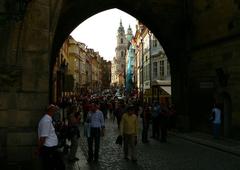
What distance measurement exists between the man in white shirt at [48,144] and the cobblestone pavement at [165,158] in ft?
10.7

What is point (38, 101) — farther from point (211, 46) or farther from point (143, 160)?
point (211, 46)

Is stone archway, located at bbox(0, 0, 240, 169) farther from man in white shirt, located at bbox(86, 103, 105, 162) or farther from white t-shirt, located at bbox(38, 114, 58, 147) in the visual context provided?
man in white shirt, located at bbox(86, 103, 105, 162)

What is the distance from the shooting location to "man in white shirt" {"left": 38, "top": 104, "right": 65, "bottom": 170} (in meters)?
8.86

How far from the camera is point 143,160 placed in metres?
13.9

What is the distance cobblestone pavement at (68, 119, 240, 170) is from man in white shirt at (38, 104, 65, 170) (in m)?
3.26

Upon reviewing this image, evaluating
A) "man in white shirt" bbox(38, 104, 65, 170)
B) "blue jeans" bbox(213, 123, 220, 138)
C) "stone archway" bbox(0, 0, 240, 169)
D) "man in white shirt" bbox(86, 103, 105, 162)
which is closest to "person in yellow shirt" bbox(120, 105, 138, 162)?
"man in white shirt" bbox(86, 103, 105, 162)

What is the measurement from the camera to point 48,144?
8930mm

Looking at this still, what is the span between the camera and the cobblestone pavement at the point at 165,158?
12502 mm

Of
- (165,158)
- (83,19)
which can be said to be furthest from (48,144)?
(83,19)

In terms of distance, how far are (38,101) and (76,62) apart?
268ft

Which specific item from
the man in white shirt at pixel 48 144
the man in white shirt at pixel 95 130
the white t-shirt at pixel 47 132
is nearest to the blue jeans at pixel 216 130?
the man in white shirt at pixel 95 130

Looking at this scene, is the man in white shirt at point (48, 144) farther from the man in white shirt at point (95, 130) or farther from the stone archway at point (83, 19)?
the man in white shirt at point (95, 130)

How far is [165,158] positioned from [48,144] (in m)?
6.04

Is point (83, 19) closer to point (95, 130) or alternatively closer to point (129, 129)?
point (95, 130)
